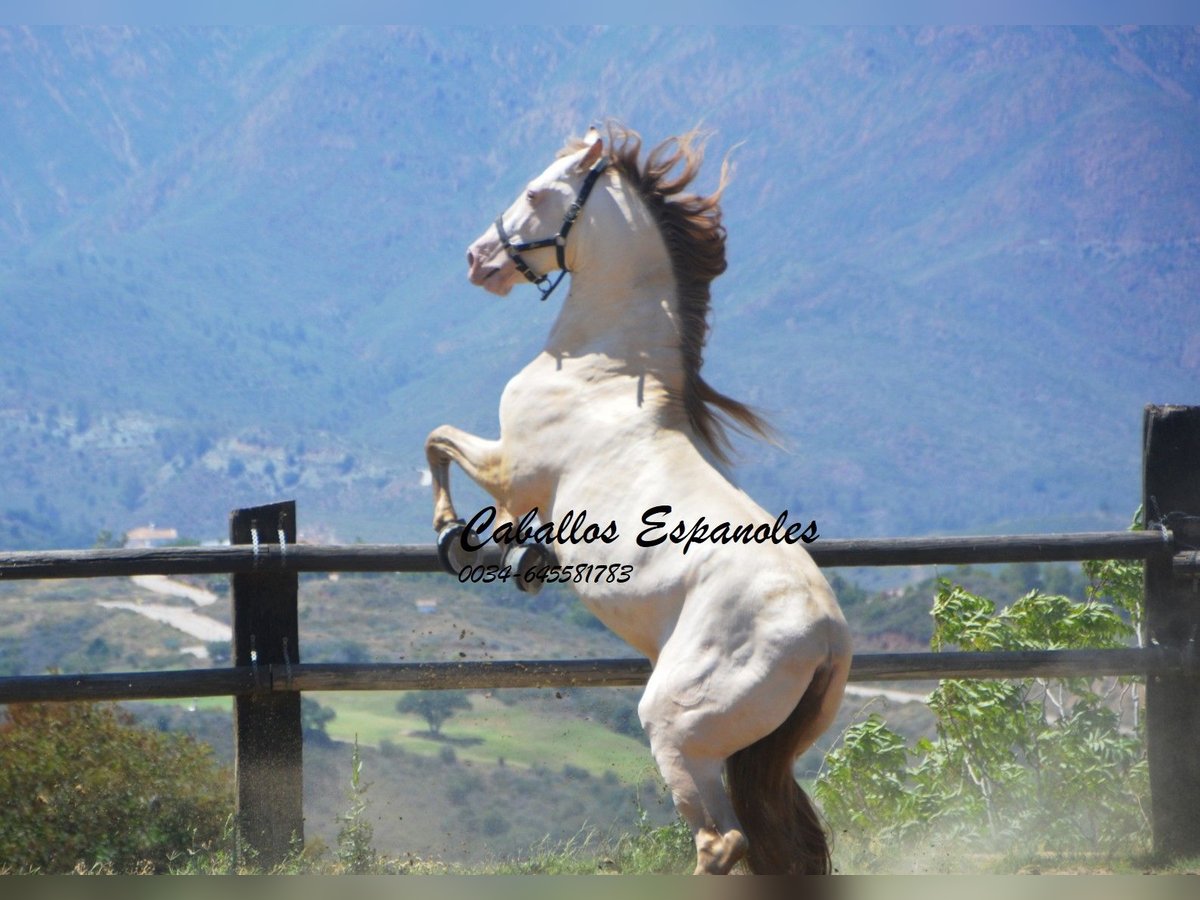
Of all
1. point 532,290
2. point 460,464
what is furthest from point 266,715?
point 532,290

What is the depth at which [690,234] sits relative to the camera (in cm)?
442

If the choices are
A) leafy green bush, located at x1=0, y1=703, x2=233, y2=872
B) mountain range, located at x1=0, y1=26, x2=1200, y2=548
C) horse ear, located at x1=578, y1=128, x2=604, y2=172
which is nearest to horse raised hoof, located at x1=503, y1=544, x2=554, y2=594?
horse ear, located at x1=578, y1=128, x2=604, y2=172

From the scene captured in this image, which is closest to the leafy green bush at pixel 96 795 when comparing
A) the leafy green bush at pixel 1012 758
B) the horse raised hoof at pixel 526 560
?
the horse raised hoof at pixel 526 560

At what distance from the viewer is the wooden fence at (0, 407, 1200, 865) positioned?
5.02 metres

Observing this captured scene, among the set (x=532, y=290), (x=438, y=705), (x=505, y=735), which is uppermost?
(x=532, y=290)

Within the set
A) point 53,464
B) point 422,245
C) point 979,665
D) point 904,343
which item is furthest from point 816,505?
point 979,665

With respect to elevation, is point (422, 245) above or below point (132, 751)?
above

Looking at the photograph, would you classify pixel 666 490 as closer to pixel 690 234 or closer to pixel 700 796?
pixel 700 796

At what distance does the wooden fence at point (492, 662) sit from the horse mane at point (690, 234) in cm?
95

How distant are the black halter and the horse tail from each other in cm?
162

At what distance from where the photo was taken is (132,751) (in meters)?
5.28

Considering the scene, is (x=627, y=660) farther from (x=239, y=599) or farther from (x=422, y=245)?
(x=422, y=245)

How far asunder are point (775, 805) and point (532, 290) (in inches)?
1861

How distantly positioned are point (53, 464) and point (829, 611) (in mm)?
53428
